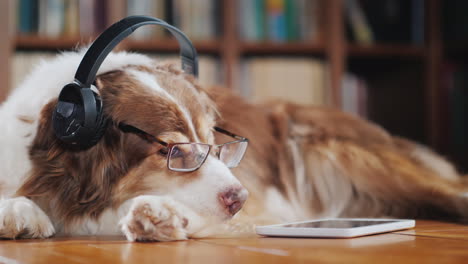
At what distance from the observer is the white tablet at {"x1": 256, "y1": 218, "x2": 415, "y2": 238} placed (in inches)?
43.7

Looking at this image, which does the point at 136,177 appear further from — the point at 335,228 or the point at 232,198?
the point at 335,228

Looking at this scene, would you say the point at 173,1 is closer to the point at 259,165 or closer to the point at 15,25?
the point at 15,25

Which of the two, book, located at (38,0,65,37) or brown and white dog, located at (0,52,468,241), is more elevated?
book, located at (38,0,65,37)

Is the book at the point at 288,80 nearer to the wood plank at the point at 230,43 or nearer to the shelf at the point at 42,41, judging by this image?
the wood plank at the point at 230,43

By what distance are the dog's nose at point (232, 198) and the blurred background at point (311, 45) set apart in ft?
5.22

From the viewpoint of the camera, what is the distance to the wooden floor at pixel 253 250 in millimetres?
875

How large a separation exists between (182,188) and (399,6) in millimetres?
2205

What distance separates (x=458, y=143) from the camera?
3117mm

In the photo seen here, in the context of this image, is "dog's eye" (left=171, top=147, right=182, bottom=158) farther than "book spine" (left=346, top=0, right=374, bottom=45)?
No

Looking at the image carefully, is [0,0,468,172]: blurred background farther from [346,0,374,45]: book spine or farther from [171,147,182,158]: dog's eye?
[171,147,182,158]: dog's eye

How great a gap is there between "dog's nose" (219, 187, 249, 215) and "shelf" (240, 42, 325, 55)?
5.59 feet

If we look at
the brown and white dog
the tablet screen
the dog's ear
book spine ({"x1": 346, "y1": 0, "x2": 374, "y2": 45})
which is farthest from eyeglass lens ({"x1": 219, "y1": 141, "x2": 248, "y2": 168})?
book spine ({"x1": 346, "y1": 0, "x2": 374, "y2": 45})

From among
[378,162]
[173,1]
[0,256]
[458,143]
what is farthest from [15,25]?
[458,143]

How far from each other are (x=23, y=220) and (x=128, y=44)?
1.63 m
